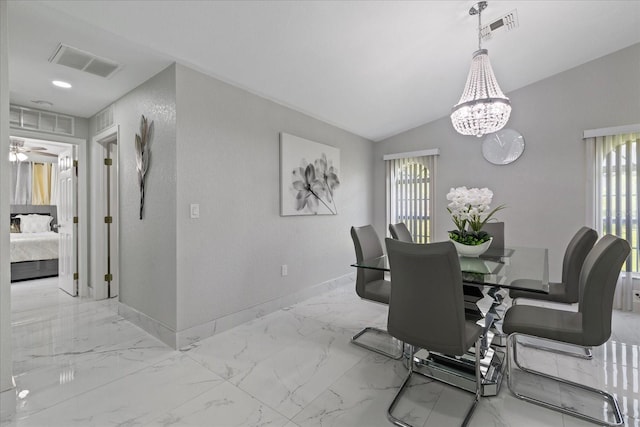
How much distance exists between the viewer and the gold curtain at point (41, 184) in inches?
270

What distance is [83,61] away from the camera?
7.85 feet

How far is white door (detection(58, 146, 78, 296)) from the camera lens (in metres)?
3.86

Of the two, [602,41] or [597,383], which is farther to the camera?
[602,41]

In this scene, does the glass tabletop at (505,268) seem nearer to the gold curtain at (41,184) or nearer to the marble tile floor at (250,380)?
the marble tile floor at (250,380)

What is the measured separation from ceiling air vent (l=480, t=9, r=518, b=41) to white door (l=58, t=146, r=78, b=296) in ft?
16.5

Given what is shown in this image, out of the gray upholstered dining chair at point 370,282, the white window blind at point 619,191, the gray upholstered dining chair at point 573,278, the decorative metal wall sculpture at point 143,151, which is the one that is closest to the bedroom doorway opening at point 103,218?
the decorative metal wall sculpture at point 143,151

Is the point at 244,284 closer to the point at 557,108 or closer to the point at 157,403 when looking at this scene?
the point at 157,403

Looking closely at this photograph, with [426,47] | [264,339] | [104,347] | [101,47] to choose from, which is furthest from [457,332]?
[101,47]

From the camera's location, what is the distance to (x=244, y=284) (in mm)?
3020

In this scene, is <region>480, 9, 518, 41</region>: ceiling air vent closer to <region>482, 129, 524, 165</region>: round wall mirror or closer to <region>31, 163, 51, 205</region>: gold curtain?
<region>482, 129, 524, 165</region>: round wall mirror

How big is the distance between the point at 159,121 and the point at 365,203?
11.1 ft

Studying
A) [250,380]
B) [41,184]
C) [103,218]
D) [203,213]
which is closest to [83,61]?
[203,213]

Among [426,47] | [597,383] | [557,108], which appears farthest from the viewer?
[557,108]

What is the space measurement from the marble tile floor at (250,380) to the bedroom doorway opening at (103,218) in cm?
87
